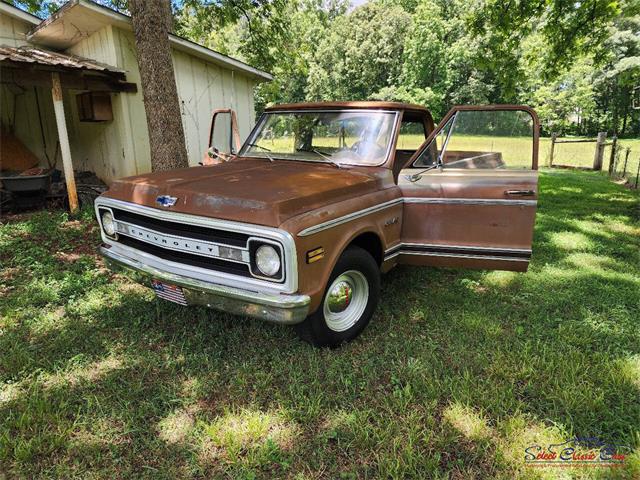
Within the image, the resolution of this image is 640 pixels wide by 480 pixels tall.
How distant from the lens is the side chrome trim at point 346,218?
257 centimetres

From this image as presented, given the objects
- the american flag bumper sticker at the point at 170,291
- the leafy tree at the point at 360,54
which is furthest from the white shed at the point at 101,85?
the leafy tree at the point at 360,54

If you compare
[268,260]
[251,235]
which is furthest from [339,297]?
[251,235]

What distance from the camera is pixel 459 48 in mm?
31141

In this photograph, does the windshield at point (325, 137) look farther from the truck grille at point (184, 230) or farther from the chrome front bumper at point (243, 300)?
the chrome front bumper at point (243, 300)

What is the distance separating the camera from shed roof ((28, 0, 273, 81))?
6.97 meters

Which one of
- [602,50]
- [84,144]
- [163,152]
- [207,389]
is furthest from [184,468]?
[602,50]

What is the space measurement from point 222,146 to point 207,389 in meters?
4.36

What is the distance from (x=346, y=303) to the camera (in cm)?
325

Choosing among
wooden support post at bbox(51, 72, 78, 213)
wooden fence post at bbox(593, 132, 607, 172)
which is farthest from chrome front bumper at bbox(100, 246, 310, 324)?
wooden fence post at bbox(593, 132, 607, 172)

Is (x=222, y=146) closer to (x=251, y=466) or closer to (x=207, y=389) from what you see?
(x=207, y=389)

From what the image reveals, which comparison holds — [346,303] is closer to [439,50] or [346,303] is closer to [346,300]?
[346,300]

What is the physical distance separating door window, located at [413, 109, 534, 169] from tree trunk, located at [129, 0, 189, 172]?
3.74 m

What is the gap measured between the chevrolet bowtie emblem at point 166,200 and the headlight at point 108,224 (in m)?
0.69

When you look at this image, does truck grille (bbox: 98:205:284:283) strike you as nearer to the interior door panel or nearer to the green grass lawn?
the green grass lawn
